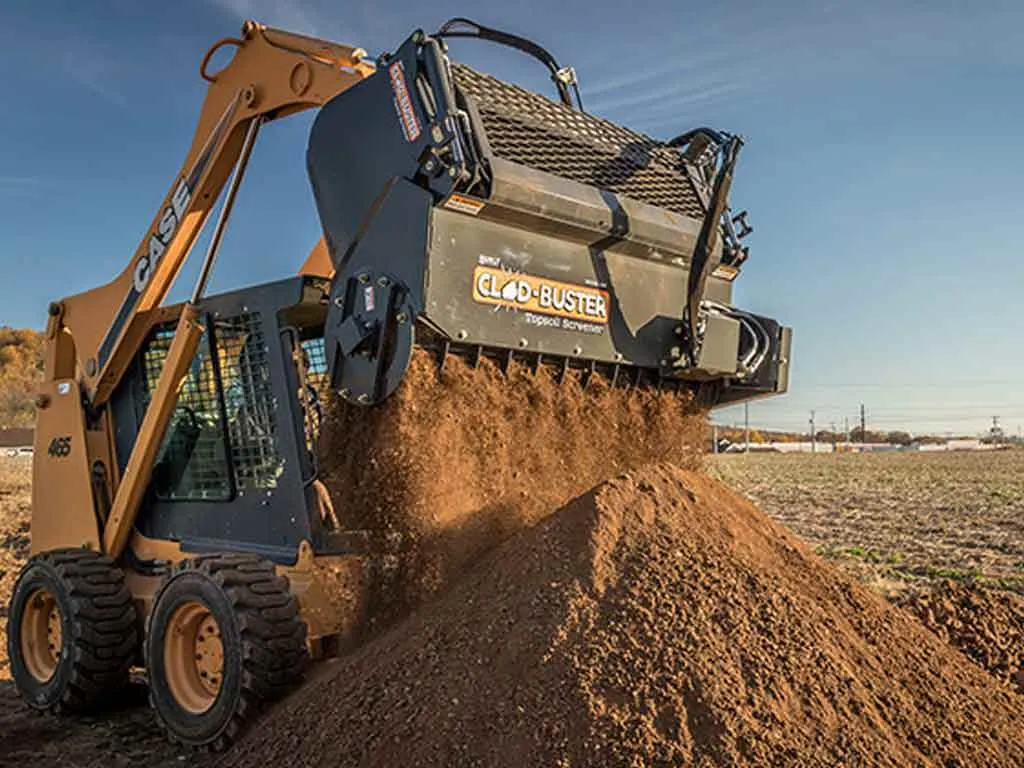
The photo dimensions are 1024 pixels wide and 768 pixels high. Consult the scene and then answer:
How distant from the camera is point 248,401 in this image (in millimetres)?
5164

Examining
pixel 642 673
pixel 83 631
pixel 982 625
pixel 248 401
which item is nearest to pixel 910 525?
pixel 982 625

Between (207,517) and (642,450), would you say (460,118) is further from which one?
(207,517)

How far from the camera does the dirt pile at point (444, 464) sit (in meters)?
4.62

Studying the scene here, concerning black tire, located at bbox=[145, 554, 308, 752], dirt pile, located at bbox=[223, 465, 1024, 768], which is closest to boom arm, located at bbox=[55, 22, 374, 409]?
black tire, located at bbox=[145, 554, 308, 752]

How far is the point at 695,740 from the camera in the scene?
3254 mm

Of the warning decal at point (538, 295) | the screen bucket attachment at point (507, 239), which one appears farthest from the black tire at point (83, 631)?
the warning decal at point (538, 295)

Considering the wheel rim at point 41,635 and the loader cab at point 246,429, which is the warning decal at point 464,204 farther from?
the wheel rim at point 41,635

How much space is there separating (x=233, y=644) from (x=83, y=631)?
4.75ft

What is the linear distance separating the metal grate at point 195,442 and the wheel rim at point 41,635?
3.01ft

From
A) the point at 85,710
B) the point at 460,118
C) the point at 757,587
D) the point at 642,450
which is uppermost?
the point at 460,118

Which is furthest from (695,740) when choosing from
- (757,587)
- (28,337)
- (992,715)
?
(28,337)

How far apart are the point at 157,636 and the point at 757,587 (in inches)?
110

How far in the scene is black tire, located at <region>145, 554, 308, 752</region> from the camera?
4270 millimetres

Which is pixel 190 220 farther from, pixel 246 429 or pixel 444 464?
pixel 444 464
